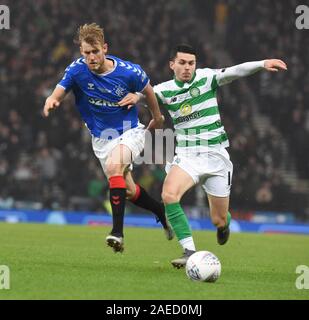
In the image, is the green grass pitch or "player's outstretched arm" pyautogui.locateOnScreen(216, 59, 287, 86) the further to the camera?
"player's outstretched arm" pyautogui.locateOnScreen(216, 59, 287, 86)

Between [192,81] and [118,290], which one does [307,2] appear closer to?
[192,81]

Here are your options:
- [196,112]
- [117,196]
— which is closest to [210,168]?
[196,112]

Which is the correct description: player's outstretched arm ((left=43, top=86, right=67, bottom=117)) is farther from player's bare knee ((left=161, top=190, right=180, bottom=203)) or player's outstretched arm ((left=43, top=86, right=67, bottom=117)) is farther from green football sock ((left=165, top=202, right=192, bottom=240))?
green football sock ((left=165, top=202, right=192, bottom=240))

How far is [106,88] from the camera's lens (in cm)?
965

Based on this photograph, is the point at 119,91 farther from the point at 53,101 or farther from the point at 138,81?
the point at 53,101

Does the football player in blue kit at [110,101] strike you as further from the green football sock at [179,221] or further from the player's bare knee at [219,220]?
the player's bare knee at [219,220]

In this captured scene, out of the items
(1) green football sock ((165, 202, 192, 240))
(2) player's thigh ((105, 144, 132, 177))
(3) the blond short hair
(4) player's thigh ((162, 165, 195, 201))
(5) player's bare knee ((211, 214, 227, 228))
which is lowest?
(5) player's bare knee ((211, 214, 227, 228))

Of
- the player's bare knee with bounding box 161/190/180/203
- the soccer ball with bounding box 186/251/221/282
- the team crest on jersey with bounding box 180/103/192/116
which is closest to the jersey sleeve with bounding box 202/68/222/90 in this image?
the team crest on jersey with bounding box 180/103/192/116

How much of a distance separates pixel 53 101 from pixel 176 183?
1514mm

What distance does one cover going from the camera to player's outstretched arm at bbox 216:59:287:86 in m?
8.91

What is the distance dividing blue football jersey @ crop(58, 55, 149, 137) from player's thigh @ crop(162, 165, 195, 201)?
2.92ft

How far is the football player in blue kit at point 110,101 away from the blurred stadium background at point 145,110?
407 inches

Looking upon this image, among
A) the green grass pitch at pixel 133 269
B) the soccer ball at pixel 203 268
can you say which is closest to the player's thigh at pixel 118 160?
the green grass pitch at pixel 133 269

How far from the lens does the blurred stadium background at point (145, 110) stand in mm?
20859
